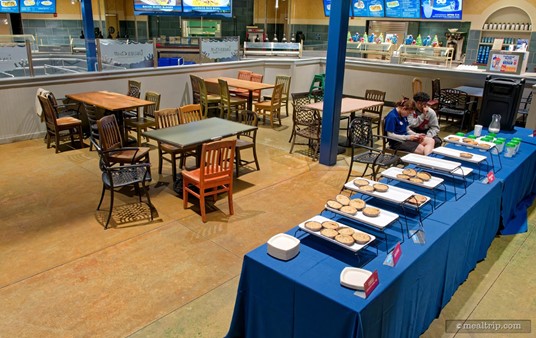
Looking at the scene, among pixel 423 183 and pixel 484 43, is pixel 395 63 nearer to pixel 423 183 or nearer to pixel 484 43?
pixel 484 43

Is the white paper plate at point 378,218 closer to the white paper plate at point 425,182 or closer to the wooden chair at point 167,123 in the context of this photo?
the white paper plate at point 425,182

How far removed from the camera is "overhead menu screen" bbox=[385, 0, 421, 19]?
11.0 meters

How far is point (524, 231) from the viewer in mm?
4574

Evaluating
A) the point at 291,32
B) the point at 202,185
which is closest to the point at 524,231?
the point at 202,185

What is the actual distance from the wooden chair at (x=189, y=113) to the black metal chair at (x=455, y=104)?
16.2ft

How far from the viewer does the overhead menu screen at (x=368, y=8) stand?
38.1 ft

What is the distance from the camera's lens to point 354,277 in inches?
91.6

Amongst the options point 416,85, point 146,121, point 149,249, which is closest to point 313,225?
point 149,249

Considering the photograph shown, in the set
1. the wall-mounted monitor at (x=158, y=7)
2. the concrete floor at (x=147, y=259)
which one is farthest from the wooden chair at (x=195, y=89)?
the concrete floor at (x=147, y=259)

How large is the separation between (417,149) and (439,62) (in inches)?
224

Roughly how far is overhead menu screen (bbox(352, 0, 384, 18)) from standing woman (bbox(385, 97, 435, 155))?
23.2 ft

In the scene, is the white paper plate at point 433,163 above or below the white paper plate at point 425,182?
above

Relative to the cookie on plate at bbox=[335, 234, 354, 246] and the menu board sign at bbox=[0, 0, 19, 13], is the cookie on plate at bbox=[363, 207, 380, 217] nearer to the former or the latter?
the cookie on plate at bbox=[335, 234, 354, 246]

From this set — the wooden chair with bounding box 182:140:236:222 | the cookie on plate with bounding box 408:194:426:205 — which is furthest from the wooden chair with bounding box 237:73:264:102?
the cookie on plate with bounding box 408:194:426:205
